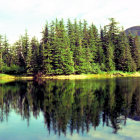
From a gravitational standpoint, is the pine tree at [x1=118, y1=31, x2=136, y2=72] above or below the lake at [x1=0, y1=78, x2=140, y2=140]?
above

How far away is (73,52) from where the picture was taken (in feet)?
212

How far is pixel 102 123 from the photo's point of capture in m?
11.7

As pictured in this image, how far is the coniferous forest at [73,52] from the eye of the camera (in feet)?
200

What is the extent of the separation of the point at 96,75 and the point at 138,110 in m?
49.5

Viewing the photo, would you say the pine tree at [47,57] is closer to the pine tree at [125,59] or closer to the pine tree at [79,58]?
the pine tree at [79,58]

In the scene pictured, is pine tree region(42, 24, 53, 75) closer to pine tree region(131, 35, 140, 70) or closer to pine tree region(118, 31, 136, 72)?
pine tree region(118, 31, 136, 72)

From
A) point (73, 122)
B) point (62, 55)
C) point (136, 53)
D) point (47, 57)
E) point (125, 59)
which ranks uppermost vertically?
point (136, 53)

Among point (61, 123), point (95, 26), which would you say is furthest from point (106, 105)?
point (95, 26)

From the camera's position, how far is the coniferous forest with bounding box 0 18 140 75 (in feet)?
200

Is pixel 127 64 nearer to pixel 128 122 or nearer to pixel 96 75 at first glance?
pixel 96 75

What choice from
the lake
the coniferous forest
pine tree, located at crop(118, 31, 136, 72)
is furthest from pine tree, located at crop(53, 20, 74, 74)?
the lake

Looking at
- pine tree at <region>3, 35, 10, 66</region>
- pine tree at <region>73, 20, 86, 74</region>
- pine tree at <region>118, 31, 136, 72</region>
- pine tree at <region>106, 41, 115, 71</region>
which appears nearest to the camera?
pine tree at <region>73, 20, 86, 74</region>

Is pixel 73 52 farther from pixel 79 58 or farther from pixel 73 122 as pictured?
pixel 73 122

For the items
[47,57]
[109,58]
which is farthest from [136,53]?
[47,57]
